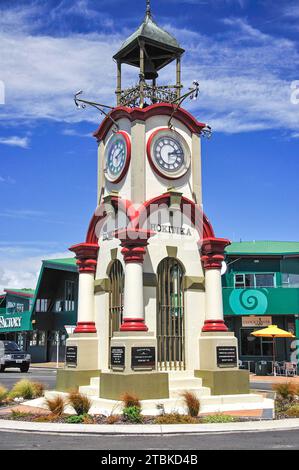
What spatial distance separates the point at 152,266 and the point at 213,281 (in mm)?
2134

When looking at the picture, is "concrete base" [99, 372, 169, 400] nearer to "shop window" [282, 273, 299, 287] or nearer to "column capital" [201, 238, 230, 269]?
"column capital" [201, 238, 230, 269]

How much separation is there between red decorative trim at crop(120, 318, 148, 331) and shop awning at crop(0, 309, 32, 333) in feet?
114

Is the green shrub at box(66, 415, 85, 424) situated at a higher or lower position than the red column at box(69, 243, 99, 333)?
lower

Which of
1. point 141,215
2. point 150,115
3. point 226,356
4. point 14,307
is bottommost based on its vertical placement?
point 226,356

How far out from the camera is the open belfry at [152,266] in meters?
16.3

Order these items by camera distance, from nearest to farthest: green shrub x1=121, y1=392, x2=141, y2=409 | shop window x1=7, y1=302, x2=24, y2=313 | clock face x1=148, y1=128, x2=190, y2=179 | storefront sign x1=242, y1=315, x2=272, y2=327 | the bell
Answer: green shrub x1=121, y1=392, x2=141, y2=409 < clock face x1=148, y1=128, x2=190, y2=179 < the bell < storefront sign x1=242, y1=315, x2=272, y2=327 < shop window x1=7, y1=302, x2=24, y2=313

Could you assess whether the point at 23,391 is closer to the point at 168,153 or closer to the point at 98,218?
the point at 98,218

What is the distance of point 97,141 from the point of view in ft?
67.4

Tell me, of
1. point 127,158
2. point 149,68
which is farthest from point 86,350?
point 149,68

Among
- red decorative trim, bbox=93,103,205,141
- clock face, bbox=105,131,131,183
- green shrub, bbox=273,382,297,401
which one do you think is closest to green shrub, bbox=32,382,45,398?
clock face, bbox=105,131,131,183

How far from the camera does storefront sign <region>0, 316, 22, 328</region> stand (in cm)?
5150

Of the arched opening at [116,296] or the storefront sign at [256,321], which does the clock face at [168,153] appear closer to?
the arched opening at [116,296]

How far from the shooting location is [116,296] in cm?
1816
